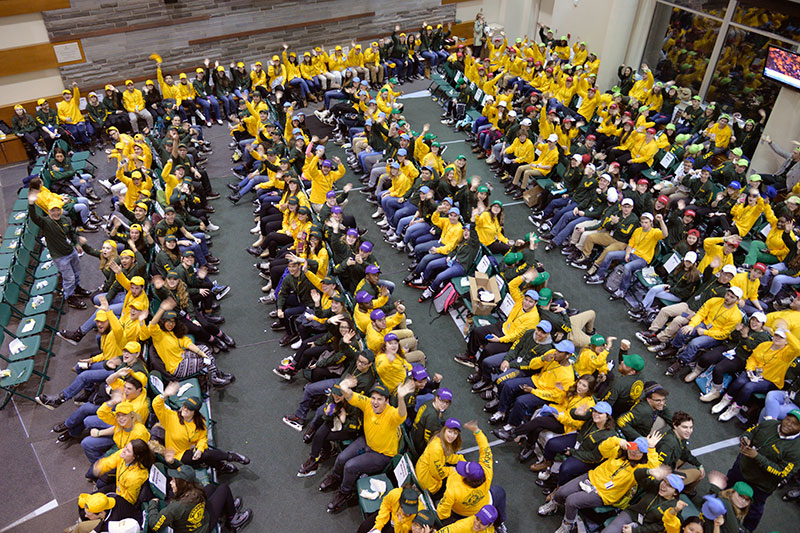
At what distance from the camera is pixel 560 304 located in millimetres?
7250

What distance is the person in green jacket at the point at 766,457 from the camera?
5176 millimetres

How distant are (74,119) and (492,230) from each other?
11339mm

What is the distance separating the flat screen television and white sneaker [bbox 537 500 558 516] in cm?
969

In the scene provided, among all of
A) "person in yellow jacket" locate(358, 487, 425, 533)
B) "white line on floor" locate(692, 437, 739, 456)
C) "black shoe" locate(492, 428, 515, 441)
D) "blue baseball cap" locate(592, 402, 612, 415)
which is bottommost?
"white line on floor" locate(692, 437, 739, 456)

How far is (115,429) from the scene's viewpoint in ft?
18.0

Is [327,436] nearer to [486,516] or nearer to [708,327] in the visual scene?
[486,516]

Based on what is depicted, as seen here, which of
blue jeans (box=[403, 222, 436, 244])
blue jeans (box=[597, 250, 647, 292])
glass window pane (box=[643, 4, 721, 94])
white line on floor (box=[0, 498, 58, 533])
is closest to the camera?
white line on floor (box=[0, 498, 58, 533])

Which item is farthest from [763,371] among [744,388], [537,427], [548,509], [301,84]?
[301,84]

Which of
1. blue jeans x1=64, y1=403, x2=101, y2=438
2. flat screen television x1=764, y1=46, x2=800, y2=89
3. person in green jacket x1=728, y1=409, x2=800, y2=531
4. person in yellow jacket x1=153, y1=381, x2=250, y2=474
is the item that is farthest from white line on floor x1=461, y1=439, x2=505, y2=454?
flat screen television x1=764, y1=46, x2=800, y2=89

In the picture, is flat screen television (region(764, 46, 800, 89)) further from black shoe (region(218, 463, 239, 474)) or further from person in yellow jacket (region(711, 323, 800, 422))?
black shoe (region(218, 463, 239, 474))

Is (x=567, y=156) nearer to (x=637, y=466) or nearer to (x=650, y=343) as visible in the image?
(x=650, y=343)

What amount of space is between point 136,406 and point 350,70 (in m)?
12.8

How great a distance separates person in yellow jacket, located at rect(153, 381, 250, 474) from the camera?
17.8 feet

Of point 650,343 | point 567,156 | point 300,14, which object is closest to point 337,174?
point 567,156
